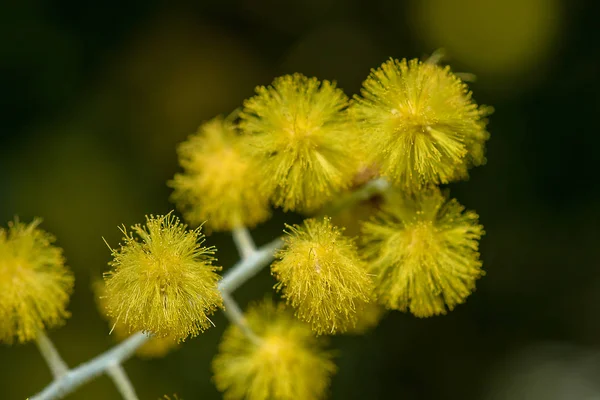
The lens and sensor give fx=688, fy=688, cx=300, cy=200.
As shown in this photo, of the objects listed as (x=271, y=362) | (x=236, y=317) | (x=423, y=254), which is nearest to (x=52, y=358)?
(x=236, y=317)

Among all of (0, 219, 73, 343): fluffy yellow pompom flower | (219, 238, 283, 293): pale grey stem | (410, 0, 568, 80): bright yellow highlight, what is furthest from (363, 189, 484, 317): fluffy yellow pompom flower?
(410, 0, 568, 80): bright yellow highlight

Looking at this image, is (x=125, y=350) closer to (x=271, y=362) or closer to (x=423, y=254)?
(x=271, y=362)

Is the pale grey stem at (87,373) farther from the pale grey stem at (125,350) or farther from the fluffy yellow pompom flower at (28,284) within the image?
the fluffy yellow pompom flower at (28,284)

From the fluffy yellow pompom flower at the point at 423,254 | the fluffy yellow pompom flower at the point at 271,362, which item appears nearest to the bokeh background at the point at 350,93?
the fluffy yellow pompom flower at the point at 271,362

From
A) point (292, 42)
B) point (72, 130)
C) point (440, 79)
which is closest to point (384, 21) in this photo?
point (292, 42)

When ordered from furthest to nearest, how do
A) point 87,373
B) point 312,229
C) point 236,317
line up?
1. point 236,317
2. point 87,373
3. point 312,229

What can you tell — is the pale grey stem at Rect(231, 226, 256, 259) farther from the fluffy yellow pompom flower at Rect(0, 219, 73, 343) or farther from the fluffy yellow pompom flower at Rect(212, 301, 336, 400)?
the fluffy yellow pompom flower at Rect(0, 219, 73, 343)
